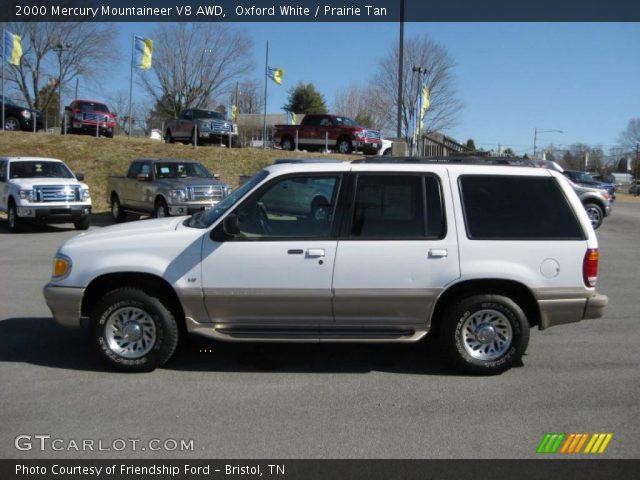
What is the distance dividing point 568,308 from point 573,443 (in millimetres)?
1515

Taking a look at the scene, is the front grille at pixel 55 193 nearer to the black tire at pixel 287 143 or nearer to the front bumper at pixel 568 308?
the front bumper at pixel 568 308

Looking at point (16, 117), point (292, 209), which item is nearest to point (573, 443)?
point (292, 209)

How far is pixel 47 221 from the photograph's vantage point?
16734 millimetres

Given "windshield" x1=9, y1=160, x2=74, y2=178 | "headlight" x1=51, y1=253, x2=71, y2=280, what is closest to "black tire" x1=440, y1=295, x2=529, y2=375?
"headlight" x1=51, y1=253, x2=71, y2=280

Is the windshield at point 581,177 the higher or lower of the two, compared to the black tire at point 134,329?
higher

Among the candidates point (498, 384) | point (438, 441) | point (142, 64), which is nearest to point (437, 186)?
point (498, 384)

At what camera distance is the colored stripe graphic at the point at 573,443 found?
14.1ft

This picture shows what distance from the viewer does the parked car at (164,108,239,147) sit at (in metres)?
29.7

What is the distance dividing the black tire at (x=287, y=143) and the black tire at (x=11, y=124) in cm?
1263

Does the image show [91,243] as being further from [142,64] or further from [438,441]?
[142,64]

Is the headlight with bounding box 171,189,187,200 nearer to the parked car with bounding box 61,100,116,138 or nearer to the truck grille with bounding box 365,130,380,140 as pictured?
the truck grille with bounding box 365,130,380,140

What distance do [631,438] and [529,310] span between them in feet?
5.20

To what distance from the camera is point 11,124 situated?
3122cm

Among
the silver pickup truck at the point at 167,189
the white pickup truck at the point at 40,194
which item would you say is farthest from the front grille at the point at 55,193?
the silver pickup truck at the point at 167,189
